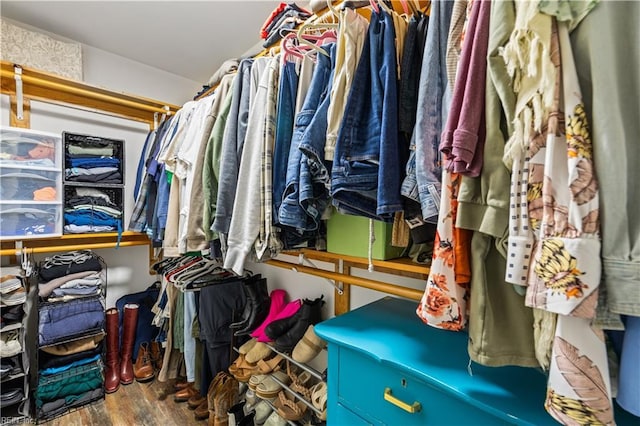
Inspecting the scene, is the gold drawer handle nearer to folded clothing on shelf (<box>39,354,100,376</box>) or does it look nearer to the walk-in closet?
the walk-in closet

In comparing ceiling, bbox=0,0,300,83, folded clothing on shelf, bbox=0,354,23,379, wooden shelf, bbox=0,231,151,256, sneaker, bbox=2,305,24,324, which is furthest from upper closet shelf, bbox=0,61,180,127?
folded clothing on shelf, bbox=0,354,23,379

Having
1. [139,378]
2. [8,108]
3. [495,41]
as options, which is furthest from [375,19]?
[139,378]

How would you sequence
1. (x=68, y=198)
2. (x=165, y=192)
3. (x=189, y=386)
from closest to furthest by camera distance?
(x=165, y=192), (x=68, y=198), (x=189, y=386)

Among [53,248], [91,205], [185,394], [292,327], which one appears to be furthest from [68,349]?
[292,327]

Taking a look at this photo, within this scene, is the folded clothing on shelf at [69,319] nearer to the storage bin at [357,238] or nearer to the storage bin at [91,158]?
the storage bin at [91,158]

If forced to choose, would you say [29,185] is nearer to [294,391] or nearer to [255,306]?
[255,306]

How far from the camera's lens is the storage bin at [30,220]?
1.52 metres

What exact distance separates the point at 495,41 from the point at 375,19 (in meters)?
0.38

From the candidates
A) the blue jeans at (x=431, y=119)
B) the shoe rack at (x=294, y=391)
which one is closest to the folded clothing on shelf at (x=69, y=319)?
the shoe rack at (x=294, y=391)

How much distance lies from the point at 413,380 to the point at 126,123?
2661mm

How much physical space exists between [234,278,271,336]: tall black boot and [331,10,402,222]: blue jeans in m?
1.15

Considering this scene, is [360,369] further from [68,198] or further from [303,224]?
[68,198]

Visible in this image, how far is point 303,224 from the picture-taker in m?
0.82

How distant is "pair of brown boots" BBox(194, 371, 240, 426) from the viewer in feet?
5.01
